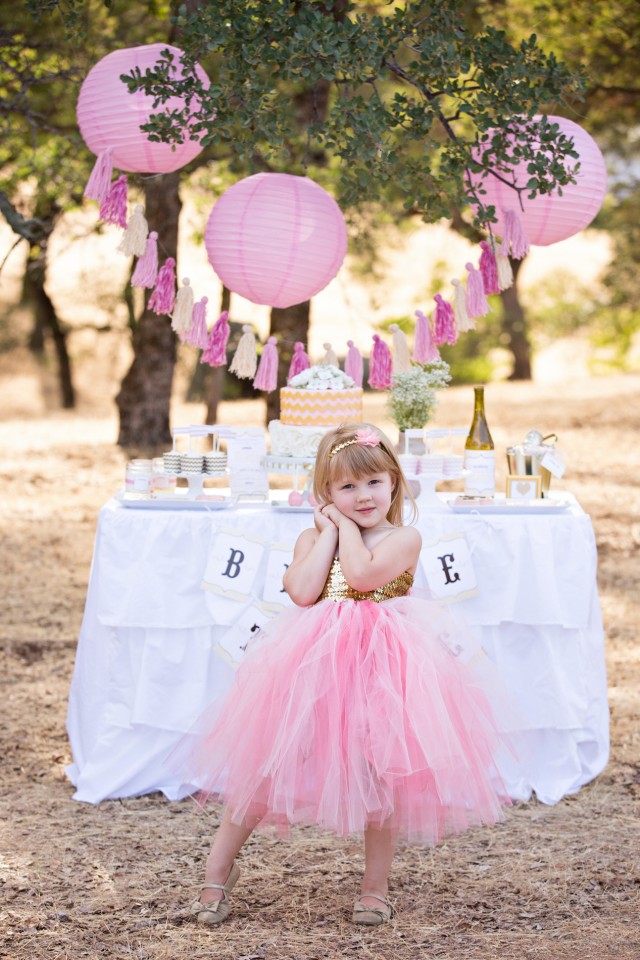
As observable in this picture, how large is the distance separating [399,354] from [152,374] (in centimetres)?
643

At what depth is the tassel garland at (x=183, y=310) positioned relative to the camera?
173 inches

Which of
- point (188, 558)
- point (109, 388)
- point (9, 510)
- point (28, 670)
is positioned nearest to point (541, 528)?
point (188, 558)

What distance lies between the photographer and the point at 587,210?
434 centimetres

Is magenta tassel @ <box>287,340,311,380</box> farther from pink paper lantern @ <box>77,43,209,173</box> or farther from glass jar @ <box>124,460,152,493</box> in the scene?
pink paper lantern @ <box>77,43,209,173</box>

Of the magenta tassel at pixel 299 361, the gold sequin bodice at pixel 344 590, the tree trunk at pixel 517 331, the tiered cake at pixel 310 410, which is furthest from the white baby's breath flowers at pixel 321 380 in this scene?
the tree trunk at pixel 517 331

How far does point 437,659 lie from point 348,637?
232mm

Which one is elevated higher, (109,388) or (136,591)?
(109,388)

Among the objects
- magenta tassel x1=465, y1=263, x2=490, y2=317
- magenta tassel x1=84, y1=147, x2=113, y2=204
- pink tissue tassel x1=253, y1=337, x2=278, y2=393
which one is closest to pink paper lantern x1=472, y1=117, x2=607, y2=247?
magenta tassel x1=465, y1=263, x2=490, y2=317

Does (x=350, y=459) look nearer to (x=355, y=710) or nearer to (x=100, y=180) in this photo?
(x=355, y=710)

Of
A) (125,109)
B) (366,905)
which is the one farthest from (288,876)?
(125,109)

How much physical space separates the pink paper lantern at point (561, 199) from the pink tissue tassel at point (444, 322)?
0.35 metres

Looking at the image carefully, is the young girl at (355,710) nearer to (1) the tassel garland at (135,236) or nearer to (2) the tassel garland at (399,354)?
(2) the tassel garland at (399,354)

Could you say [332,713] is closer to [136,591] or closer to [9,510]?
[136,591]

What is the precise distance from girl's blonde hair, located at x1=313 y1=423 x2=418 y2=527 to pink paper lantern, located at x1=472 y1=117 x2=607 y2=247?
1.57m
